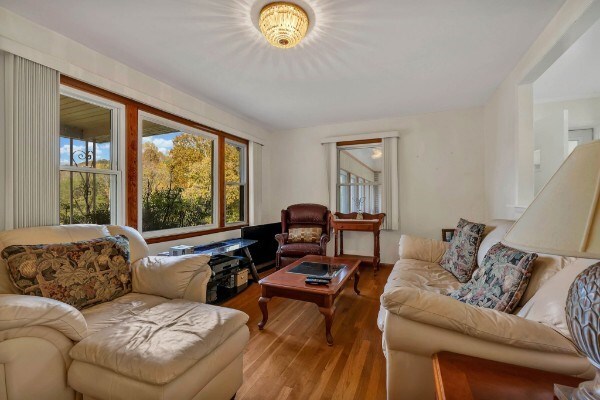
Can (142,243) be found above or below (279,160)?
below

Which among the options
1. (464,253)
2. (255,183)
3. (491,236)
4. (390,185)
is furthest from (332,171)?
(491,236)

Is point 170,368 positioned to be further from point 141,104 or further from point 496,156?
point 496,156

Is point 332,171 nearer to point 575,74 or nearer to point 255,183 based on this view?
point 255,183

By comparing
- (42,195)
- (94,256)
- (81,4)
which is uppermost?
(81,4)

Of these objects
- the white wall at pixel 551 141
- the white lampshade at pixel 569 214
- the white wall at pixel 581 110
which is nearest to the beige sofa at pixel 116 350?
the white lampshade at pixel 569 214

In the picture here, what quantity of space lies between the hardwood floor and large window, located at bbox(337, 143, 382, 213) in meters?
2.20

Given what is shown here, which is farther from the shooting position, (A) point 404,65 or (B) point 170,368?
(A) point 404,65

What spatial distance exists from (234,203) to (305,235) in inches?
53.3

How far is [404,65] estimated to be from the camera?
2566 mm

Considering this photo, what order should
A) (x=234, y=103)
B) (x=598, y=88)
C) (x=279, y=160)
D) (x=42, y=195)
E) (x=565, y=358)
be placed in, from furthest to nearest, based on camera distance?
(x=279, y=160) → (x=234, y=103) → (x=598, y=88) → (x=42, y=195) → (x=565, y=358)

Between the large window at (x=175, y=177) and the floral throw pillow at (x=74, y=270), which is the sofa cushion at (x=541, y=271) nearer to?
the floral throw pillow at (x=74, y=270)

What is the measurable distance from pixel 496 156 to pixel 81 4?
4.30m

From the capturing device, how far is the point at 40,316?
1.13 m

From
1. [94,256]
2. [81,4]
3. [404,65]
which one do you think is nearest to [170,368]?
[94,256]
